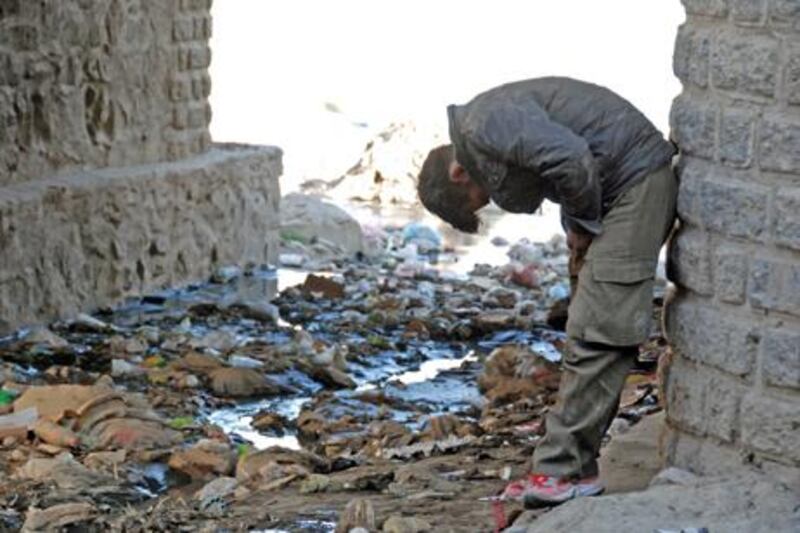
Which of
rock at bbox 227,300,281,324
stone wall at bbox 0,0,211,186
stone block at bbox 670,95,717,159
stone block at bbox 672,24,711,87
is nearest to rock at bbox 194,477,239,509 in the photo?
stone block at bbox 670,95,717,159

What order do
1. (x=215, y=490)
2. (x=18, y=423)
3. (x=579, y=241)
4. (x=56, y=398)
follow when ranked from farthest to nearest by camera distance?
(x=56, y=398) < (x=18, y=423) < (x=215, y=490) < (x=579, y=241)

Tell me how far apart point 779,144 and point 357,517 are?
165 centimetres

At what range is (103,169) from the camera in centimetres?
1067

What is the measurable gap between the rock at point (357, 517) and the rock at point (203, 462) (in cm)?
153

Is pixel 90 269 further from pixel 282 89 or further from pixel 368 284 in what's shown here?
pixel 282 89

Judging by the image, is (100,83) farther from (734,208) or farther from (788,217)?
(788,217)

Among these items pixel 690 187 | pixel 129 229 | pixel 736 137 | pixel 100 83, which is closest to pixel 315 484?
pixel 690 187

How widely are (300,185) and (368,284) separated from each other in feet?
12.3

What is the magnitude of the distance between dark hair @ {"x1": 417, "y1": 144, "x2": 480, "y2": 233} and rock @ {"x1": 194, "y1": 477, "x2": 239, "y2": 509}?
52.9 inches

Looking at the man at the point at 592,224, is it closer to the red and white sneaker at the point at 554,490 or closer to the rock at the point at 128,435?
the red and white sneaker at the point at 554,490

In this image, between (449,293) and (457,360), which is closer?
(457,360)

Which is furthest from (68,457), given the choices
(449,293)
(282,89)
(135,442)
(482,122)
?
(282,89)

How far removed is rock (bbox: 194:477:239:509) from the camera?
6.49 m

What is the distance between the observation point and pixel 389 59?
19.9 m
